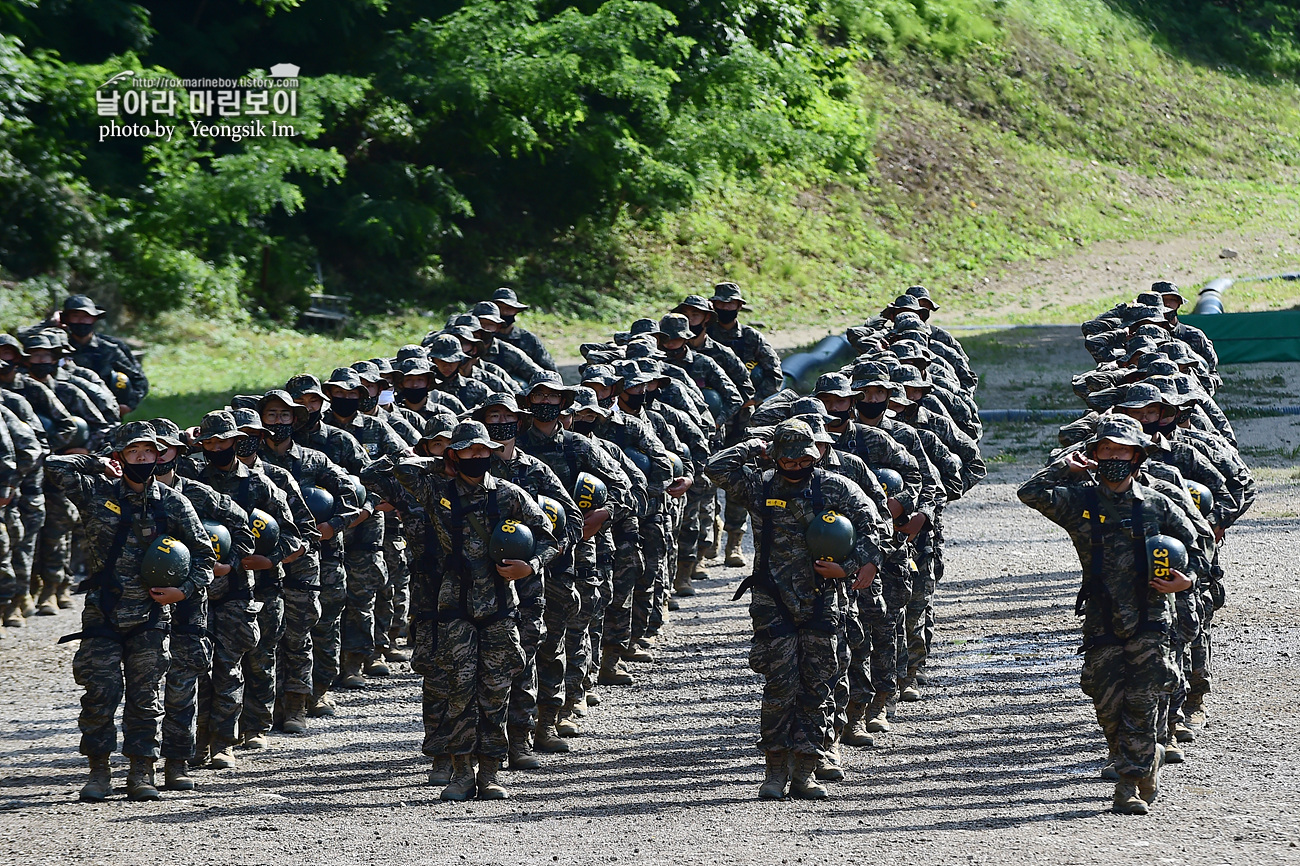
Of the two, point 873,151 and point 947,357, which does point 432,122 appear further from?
point 947,357

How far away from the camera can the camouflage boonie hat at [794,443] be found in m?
A: 8.87

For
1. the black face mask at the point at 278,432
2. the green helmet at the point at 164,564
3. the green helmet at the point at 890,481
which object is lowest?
the green helmet at the point at 164,564

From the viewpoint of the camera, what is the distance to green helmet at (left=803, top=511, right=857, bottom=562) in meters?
8.77

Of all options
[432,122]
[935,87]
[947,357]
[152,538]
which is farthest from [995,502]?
[935,87]

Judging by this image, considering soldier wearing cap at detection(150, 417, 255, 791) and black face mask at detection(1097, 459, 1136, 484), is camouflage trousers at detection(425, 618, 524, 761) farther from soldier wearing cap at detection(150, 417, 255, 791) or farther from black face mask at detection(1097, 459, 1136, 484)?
black face mask at detection(1097, 459, 1136, 484)

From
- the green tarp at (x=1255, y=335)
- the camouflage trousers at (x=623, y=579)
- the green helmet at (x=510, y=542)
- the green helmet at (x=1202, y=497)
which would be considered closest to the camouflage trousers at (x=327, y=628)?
the camouflage trousers at (x=623, y=579)

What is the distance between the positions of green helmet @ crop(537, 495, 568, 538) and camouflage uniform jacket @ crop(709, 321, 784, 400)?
707cm

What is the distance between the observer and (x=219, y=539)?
941 centimetres

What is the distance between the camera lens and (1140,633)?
8555 millimetres

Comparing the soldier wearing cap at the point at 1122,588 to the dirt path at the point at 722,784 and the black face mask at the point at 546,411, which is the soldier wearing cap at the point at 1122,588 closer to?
the dirt path at the point at 722,784

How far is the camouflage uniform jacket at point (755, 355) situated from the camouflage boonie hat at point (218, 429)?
7321 millimetres

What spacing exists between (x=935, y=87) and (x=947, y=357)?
101ft

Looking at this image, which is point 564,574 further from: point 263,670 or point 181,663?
point 181,663

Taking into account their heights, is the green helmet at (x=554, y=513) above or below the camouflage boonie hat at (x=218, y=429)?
below
